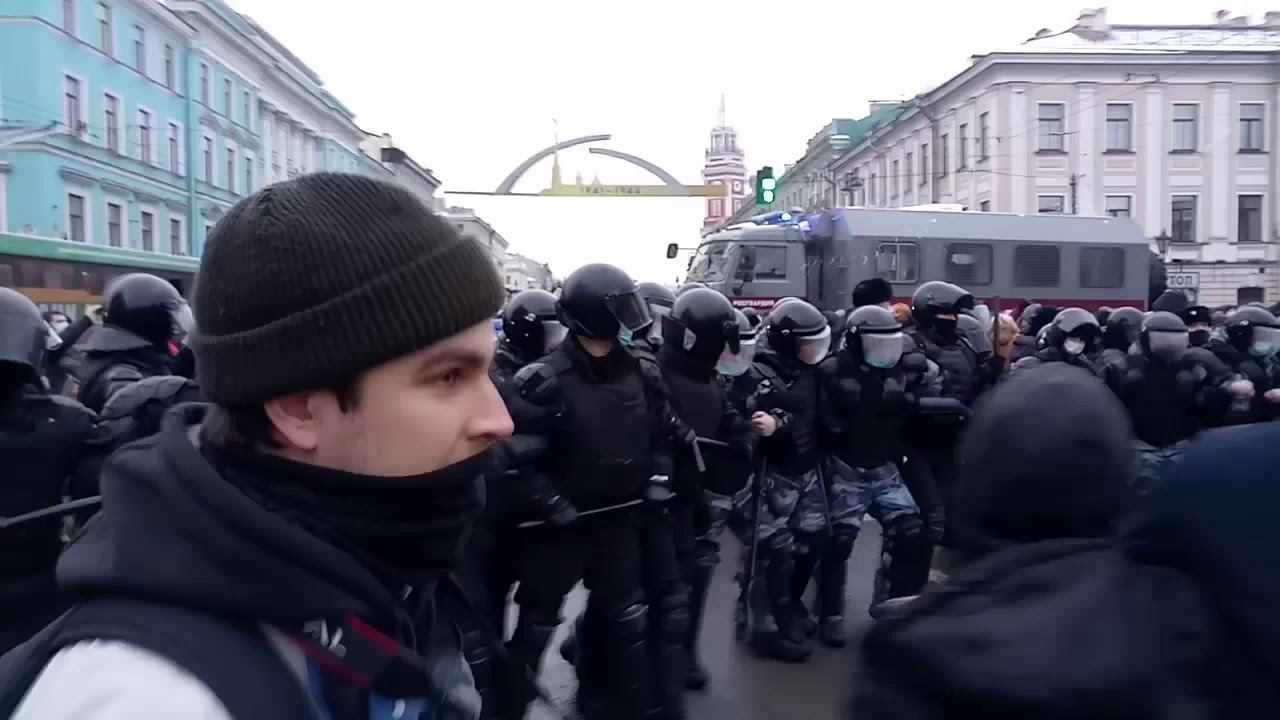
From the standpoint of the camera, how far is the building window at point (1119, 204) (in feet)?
121

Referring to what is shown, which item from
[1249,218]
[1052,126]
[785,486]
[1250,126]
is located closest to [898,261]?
[785,486]

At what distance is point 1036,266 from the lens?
20.1 meters

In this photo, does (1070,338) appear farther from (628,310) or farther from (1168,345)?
(628,310)

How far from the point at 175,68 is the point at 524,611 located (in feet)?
122

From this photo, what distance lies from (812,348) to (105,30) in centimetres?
3223

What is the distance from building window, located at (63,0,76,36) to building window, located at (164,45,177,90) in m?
5.99

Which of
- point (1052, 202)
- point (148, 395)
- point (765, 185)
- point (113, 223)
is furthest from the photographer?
point (1052, 202)

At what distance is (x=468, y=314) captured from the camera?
132 centimetres

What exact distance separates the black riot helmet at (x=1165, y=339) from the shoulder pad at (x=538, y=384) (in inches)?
175

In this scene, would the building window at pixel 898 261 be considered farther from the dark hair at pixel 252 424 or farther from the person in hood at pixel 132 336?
the dark hair at pixel 252 424

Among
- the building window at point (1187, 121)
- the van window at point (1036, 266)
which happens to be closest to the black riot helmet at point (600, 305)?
the van window at point (1036, 266)

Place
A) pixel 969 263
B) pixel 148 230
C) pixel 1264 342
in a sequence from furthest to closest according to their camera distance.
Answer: pixel 148 230 → pixel 969 263 → pixel 1264 342

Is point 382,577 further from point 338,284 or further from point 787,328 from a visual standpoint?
point 787,328

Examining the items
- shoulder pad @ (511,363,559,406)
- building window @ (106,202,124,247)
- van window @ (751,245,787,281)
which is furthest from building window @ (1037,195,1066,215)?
shoulder pad @ (511,363,559,406)
